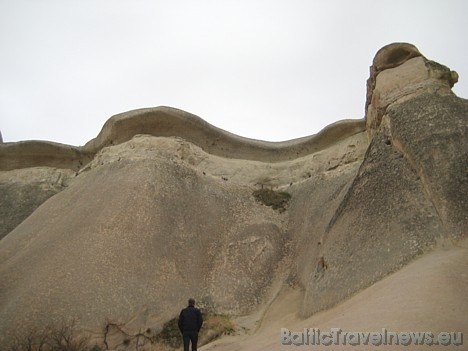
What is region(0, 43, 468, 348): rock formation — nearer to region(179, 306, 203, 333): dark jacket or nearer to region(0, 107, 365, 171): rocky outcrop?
region(0, 107, 365, 171): rocky outcrop

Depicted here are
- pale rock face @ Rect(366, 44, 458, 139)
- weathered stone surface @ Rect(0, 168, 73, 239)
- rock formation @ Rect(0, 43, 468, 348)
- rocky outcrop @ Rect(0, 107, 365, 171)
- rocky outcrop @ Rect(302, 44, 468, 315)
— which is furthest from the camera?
weathered stone surface @ Rect(0, 168, 73, 239)

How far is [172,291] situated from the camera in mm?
9516

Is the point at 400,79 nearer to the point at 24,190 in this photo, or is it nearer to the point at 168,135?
the point at 168,135

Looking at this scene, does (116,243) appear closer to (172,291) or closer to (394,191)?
(172,291)

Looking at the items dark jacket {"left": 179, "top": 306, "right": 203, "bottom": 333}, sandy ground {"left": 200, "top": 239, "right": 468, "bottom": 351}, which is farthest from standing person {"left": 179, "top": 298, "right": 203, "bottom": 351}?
sandy ground {"left": 200, "top": 239, "right": 468, "bottom": 351}

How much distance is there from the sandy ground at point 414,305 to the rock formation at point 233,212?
1.48 ft

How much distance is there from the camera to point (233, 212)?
12.5 m

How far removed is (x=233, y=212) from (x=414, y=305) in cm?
741

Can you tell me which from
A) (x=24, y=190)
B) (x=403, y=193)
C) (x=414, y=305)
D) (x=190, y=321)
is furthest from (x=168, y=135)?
(x=414, y=305)

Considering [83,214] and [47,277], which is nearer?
[47,277]

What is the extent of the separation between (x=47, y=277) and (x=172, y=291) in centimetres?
224

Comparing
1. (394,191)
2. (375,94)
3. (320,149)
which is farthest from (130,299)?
(320,149)

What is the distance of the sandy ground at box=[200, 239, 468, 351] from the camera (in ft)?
16.2

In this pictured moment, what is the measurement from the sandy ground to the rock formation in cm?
45
